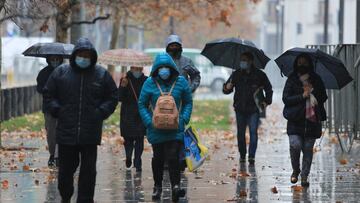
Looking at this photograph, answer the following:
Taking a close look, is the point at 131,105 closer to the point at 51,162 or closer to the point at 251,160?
the point at 51,162

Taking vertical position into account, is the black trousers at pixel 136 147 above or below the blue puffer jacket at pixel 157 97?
below

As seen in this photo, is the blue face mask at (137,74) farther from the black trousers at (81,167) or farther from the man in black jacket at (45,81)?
the black trousers at (81,167)

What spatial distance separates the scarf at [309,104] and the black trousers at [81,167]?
131 inches

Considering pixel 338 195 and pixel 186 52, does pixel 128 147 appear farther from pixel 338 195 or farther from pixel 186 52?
pixel 186 52

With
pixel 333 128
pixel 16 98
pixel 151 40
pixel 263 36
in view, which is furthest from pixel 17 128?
pixel 263 36

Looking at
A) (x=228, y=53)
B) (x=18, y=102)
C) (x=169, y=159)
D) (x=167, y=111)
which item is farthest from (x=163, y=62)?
(x=18, y=102)

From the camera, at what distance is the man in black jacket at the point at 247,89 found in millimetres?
15969

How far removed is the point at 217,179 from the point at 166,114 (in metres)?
2.91

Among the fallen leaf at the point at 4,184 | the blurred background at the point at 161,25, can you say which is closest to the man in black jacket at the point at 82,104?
the fallen leaf at the point at 4,184

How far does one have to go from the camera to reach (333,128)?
2019 centimetres

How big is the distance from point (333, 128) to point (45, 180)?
7.68 metres

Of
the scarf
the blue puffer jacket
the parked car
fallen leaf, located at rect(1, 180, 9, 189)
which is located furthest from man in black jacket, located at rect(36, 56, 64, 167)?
the parked car

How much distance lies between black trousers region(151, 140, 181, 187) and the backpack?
0.27 meters

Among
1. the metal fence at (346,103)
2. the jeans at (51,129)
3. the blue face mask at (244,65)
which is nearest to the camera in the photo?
the jeans at (51,129)
